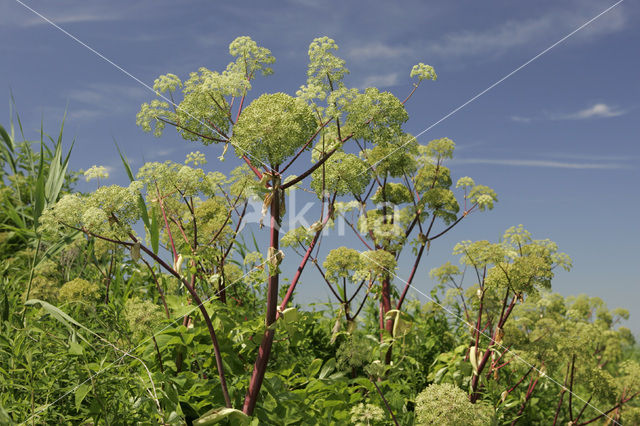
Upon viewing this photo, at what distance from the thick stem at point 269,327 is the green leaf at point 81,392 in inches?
37.9

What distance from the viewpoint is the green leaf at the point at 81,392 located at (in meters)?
2.96

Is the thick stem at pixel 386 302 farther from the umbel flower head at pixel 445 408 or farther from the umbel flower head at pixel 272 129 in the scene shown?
the umbel flower head at pixel 272 129

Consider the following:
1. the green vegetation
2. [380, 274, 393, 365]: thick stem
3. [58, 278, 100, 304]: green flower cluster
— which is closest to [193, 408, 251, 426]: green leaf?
the green vegetation

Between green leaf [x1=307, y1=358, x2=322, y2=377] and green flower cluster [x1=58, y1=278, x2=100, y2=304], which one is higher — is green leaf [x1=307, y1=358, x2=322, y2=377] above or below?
below

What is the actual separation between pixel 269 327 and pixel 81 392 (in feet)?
3.76

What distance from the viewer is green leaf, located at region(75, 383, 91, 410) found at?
2957mm

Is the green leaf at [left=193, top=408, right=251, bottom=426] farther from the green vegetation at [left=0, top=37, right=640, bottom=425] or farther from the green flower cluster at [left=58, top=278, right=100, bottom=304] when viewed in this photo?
the green flower cluster at [left=58, top=278, right=100, bottom=304]

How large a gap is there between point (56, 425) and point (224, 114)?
230 centimetres

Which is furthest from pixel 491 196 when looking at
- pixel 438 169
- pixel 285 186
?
pixel 285 186

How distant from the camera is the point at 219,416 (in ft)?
10.4

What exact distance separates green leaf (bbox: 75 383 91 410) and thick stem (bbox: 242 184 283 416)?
0.96 meters

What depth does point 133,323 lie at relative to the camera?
370cm

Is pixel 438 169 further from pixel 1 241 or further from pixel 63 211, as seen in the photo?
pixel 1 241

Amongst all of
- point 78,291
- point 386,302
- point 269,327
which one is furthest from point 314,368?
point 78,291
